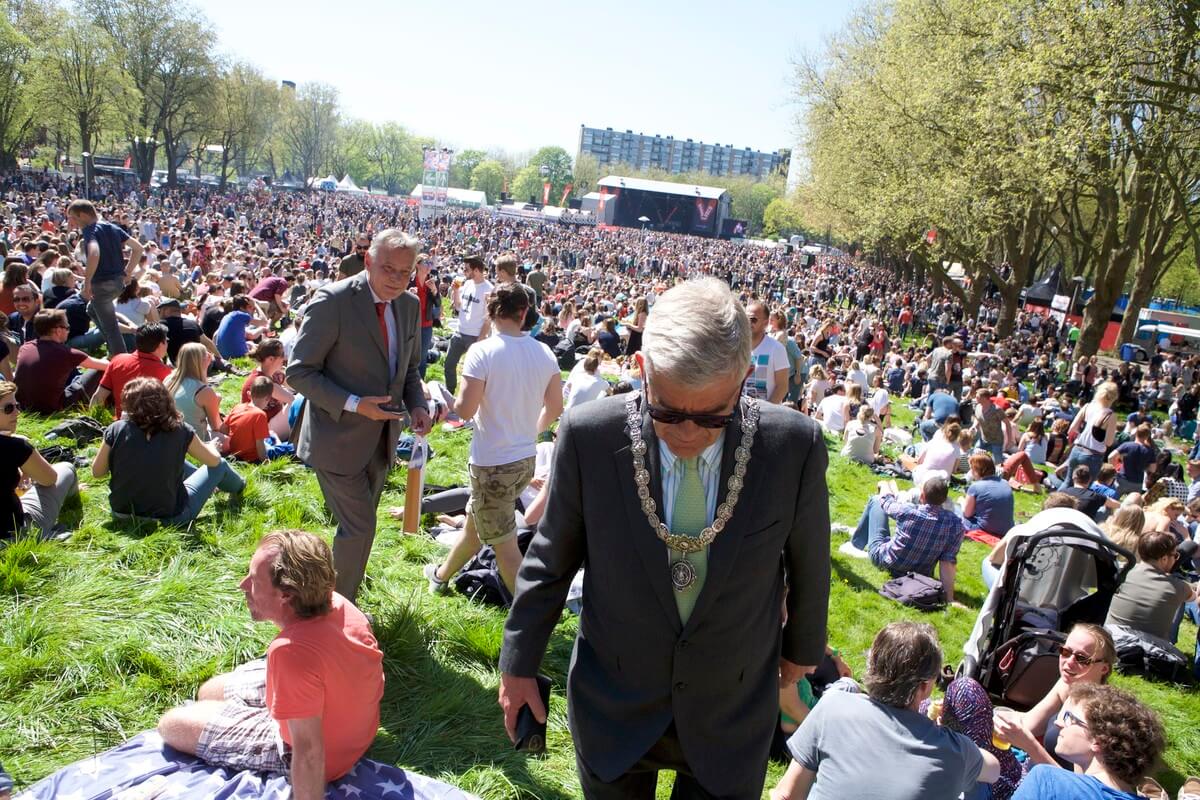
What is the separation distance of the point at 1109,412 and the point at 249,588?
436 inches

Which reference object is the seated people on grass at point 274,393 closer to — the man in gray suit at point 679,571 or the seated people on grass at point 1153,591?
the man in gray suit at point 679,571

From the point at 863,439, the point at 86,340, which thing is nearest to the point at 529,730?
the point at 86,340

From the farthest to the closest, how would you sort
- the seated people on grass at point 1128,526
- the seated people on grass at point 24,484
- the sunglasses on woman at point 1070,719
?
the seated people on grass at point 1128,526, the seated people on grass at point 24,484, the sunglasses on woman at point 1070,719

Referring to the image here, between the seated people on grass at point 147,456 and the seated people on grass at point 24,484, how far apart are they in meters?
0.27

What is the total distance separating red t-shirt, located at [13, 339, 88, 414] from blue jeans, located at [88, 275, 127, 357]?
1412 mm

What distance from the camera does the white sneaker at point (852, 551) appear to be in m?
6.91

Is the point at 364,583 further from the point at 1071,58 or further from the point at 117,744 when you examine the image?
the point at 1071,58

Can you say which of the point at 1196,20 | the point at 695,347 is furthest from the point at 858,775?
the point at 1196,20

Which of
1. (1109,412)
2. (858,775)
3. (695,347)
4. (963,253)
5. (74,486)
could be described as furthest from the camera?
(963,253)


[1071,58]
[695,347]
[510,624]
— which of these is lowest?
[510,624]

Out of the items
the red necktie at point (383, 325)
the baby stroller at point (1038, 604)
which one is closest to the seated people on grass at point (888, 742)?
the baby stroller at point (1038, 604)

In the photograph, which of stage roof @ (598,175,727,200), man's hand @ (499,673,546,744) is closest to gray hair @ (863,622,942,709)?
man's hand @ (499,673,546,744)

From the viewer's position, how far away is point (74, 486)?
500cm

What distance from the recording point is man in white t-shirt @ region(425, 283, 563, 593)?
161 inches
